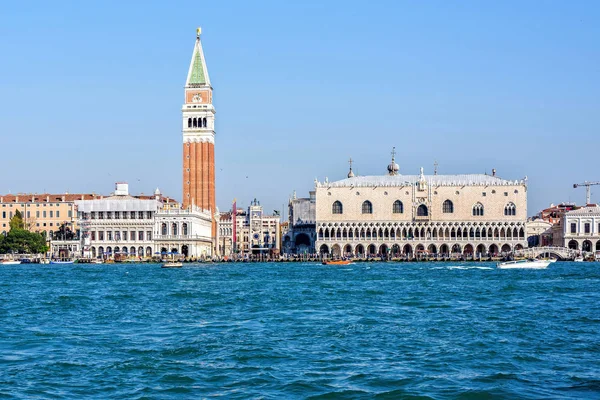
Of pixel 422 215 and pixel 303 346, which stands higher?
pixel 422 215

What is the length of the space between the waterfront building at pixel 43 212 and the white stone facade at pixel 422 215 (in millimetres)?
30875

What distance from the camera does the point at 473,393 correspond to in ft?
51.8

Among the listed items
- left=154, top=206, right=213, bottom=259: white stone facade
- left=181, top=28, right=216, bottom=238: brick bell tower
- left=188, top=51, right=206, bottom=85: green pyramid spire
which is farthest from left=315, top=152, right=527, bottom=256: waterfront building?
left=188, top=51, right=206, bottom=85: green pyramid spire

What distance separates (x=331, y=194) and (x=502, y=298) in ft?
208

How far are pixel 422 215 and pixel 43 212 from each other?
44.3 meters

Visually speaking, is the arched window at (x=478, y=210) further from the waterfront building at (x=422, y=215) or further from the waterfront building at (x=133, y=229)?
the waterfront building at (x=133, y=229)

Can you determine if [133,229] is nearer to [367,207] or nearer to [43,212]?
[43,212]

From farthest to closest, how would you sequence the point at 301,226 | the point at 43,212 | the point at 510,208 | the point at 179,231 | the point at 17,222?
1. the point at 301,226
2. the point at 43,212
3. the point at 17,222
4. the point at 179,231
5. the point at 510,208

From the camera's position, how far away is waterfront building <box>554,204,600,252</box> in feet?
309

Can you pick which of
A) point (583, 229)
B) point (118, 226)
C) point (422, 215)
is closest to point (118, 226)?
point (118, 226)

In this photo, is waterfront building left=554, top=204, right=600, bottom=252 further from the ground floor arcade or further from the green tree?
the green tree

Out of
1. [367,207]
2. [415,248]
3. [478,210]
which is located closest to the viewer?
[478,210]

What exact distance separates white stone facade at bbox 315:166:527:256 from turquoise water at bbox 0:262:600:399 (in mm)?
58908

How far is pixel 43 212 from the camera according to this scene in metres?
109
